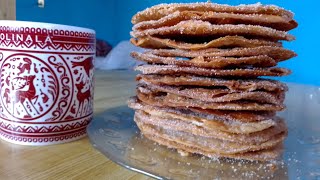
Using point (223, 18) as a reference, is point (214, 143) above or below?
below

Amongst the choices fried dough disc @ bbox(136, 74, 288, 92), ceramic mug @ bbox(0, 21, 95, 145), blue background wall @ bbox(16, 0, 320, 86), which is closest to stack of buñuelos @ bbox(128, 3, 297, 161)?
fried dough disc @ bbox(136, 74, 288, 92)

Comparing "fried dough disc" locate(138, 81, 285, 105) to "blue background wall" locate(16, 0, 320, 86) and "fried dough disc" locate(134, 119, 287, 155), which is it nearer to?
"fried dough disc" locate(134, 119, 287, 155)

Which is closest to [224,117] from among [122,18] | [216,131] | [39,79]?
[216,131]

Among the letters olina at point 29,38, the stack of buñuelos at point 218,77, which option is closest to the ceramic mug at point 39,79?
the letters olina at point 29,38

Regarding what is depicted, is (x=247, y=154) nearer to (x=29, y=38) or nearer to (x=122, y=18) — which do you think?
(x=29, y=38)

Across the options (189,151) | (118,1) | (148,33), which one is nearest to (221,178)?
(189,151)

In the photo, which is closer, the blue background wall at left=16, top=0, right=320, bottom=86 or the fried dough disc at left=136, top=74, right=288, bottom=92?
the fried dough disc at left=136, top=74, right=288, bottom=92

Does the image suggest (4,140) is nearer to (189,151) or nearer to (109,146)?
(109,146)
